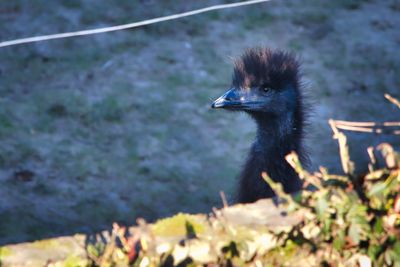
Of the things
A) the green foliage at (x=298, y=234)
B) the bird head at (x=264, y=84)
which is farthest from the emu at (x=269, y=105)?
the green foliage at (x=298, y=234)

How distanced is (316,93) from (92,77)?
70.8 inches

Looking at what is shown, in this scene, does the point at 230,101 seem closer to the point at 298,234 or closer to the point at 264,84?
the point at 264,84

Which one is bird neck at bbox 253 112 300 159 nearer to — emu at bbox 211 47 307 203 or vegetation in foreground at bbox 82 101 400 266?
emu at bbox 211 47 307 203

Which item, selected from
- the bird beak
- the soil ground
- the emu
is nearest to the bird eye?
the emu

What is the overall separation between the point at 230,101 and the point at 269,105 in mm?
244

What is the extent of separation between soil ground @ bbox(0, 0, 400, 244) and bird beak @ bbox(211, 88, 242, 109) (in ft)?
1.96

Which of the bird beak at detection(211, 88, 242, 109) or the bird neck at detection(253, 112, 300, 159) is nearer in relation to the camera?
the bird beak at detection(211, 88, 242, 109)

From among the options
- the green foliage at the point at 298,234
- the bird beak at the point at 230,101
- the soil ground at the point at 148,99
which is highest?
the green foliage at the point at 298,234

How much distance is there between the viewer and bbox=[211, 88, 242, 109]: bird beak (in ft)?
16.9

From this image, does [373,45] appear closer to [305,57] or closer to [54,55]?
[305,57]

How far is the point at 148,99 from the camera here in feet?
24.1

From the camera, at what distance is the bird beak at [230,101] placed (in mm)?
5145

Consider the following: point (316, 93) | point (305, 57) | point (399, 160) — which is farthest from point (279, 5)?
point (399, 160)

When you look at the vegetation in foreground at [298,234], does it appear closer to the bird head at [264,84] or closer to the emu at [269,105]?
the emu at [269,105]
